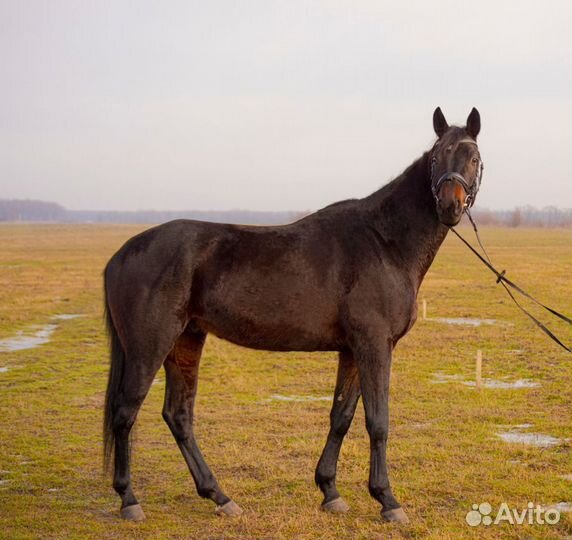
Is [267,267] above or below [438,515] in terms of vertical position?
above

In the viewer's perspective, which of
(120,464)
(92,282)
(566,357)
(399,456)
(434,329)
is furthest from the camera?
(92,282)

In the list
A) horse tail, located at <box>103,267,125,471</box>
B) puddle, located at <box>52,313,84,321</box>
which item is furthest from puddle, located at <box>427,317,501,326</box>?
horse tail, located at <box>103,267,125,471</box>

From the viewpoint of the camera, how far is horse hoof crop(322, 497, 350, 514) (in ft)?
20.5

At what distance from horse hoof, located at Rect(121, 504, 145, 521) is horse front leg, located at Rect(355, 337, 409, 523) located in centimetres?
200

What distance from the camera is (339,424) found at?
249 inches

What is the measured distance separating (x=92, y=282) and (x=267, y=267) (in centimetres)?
3023

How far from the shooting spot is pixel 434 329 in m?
18.9

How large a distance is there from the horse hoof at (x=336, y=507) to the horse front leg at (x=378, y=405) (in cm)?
40

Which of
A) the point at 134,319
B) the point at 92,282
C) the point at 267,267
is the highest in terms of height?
the point at 267,267

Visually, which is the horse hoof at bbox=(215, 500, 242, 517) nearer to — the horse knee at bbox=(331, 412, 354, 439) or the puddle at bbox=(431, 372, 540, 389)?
the horse knee at bbox=(331, 412, 354, 439)

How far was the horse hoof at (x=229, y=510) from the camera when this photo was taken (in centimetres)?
617

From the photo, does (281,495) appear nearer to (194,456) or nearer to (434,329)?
(194,456)

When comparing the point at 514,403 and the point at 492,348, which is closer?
the point at 514,403

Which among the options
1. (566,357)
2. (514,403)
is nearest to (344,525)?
(514,403)
